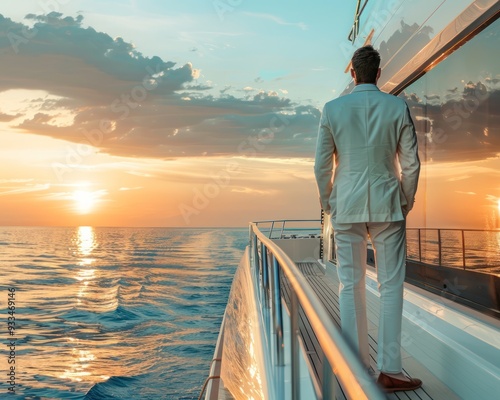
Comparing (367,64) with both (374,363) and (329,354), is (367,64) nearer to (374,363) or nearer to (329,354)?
(374,363)

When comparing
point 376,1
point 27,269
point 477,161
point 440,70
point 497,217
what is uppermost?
point 376,1

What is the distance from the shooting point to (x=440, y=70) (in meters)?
4.20

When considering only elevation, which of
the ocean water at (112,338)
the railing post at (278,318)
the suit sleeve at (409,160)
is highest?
the suit sleeve at (409,160)

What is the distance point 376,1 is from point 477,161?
2.68 metres

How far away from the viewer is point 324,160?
284 centimetres

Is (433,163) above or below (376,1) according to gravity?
below

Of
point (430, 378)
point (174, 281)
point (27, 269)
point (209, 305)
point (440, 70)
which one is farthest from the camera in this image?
point (27, 269)

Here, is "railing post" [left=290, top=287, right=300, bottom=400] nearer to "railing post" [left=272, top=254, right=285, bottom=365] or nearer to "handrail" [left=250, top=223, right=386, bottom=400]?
"handrail" [left=250, top=223, right=386, bottom=400]

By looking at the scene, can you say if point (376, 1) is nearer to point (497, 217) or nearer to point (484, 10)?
point (484, 10)

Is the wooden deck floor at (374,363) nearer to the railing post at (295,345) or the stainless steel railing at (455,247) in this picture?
the railing post at (295,345)

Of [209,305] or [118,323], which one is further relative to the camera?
[209,305]

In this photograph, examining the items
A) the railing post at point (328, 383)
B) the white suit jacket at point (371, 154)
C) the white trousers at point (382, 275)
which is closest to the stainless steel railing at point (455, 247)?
the white trousers at point (382, 275)

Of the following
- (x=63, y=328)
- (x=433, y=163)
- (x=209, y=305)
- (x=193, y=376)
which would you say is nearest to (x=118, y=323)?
(x=63, y=328)

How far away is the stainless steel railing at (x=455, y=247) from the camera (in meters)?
3.48
